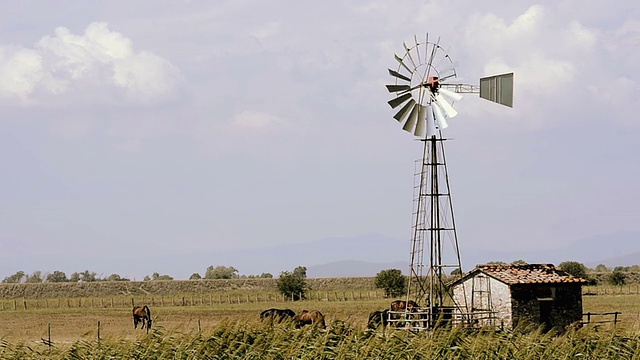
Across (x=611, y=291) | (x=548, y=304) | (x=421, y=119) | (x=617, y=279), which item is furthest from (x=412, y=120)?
(x=617, y=279)

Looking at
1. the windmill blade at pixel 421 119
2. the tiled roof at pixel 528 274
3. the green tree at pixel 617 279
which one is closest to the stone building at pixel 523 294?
the tiled roof at pixel 528 274

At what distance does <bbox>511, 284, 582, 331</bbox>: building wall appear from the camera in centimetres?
3825

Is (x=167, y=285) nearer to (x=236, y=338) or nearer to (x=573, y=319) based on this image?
(x=573, y=319)

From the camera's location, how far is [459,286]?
40938mm

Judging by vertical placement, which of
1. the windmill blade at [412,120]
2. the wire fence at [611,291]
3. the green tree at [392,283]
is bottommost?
the wire fence at [611,291]

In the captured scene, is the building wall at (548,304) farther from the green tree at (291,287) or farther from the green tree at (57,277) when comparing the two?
the green tree at (57,277)

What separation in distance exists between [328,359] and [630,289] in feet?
226

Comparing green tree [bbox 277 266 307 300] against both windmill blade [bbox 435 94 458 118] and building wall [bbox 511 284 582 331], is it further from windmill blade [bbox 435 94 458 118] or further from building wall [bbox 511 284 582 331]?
windmill blade [bbox 435 94 458 118]

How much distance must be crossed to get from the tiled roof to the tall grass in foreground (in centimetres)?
1667

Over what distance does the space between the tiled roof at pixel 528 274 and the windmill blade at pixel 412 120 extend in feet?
26.4

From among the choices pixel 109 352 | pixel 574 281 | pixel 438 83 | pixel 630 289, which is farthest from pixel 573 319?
pixel 630 289

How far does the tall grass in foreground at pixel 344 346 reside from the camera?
20.4 metres

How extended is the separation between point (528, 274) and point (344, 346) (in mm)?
20664

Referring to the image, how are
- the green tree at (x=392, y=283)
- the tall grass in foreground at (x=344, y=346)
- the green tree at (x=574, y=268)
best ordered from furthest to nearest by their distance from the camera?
1. the green tree at (x=574, y=268)
2. the green tree at (x=392, y=283)
3. the tall grass in foreground at (x=344, y=346)
